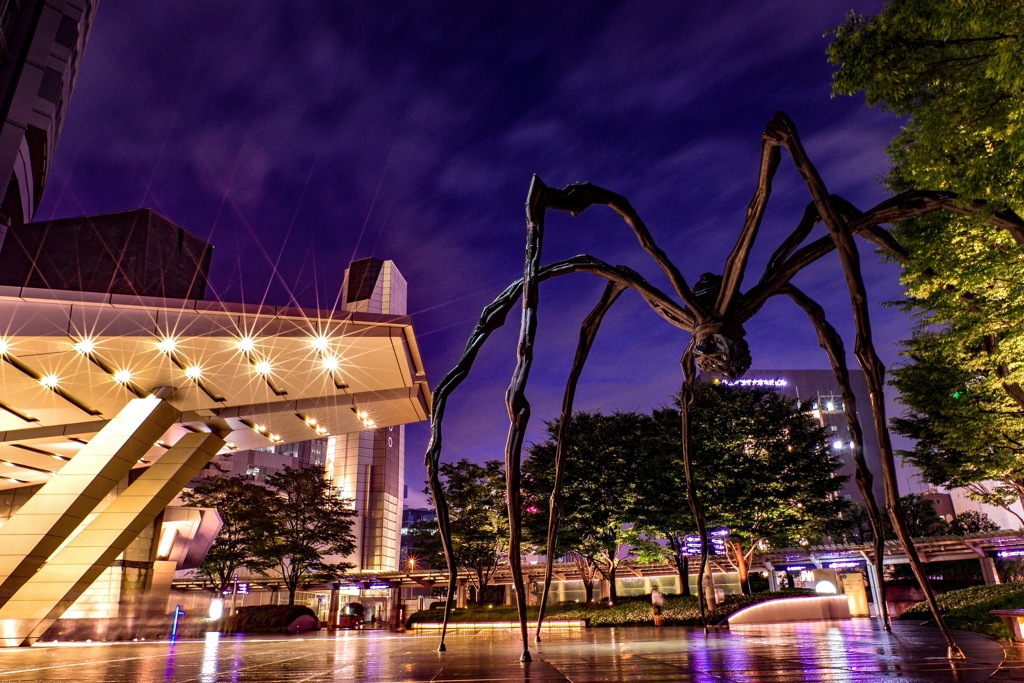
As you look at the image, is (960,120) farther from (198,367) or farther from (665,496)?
(665,496)

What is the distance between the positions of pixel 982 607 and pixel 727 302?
13.7 meters

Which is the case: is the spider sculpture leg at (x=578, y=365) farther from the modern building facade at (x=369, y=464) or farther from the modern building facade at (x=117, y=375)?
the modern building facade at (x=369, y=464)

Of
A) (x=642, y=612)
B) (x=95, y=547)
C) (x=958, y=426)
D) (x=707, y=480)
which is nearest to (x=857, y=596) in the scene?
(x=707, y=480)

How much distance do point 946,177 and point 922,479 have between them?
2076 cm

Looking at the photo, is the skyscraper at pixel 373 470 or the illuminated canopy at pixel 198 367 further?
the skyscraper at pixel 373 470

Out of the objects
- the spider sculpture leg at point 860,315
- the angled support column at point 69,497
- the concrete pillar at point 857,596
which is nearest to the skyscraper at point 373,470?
the angled support column at point 69,497

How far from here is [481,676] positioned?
3.73 meters

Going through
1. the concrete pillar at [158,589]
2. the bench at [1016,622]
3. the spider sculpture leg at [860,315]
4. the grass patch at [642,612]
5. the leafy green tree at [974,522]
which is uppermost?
the spider sculpture leg at [860,315]

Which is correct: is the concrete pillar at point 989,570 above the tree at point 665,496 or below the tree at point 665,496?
below

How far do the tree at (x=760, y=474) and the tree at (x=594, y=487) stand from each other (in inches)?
136

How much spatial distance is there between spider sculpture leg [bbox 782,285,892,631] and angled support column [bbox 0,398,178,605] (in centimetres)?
1910

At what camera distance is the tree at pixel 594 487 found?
27.8 meters

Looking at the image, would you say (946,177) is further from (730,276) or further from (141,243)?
(141,243)

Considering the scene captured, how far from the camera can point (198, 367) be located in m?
18.1
